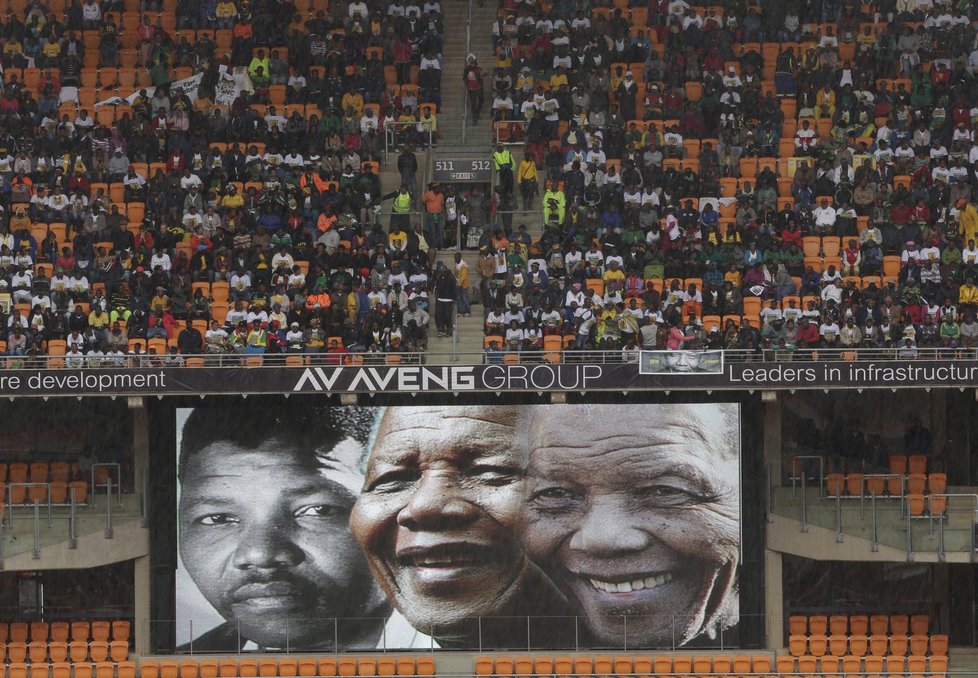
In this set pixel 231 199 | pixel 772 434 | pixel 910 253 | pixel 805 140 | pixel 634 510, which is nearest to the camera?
pixel 634 510

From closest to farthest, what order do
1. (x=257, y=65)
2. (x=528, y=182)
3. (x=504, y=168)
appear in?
(x=528, y=182) < (x=504, y=168) < (x=257, y=65)

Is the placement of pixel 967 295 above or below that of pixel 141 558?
above

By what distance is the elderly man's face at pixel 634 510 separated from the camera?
106ft

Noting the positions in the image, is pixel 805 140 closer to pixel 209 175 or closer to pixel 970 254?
pixel 970 254

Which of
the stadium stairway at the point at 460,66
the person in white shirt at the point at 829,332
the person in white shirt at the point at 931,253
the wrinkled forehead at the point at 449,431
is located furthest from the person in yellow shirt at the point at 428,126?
the person in white shirt at the point at 931,253

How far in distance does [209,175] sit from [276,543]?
7.56 m

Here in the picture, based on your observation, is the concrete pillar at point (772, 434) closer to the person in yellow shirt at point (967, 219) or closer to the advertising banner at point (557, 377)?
the advertising banner at point (557, 377)

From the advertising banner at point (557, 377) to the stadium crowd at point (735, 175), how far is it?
1.14 meters

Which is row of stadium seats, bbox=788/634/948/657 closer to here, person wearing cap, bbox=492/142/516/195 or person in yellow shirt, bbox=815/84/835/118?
person wearing cap, bbox=492/142/516/195

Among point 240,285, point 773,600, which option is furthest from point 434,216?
point 773,600

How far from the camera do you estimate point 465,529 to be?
3234 cm

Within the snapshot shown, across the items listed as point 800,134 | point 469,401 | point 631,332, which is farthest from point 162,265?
point 800,134

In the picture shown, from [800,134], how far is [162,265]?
39.3ft

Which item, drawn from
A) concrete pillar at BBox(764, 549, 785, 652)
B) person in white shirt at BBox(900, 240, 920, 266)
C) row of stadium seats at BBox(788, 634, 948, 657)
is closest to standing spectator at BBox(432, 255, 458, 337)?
concrete pillar at BBox(764, 549, 785, 652)
